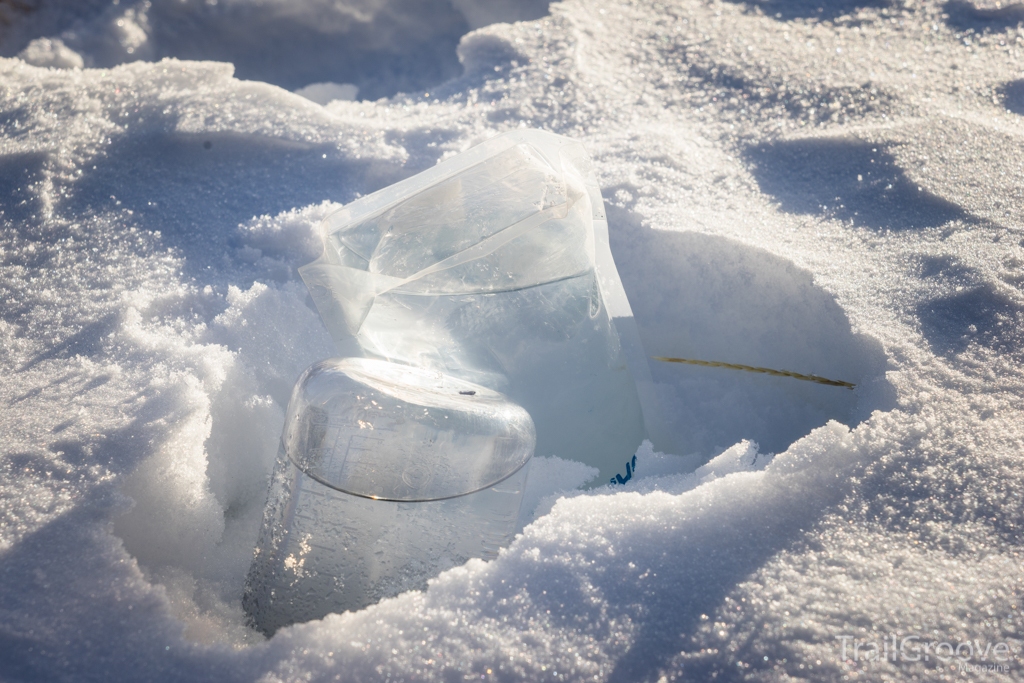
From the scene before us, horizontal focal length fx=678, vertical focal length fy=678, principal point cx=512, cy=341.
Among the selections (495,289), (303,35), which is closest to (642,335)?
(495,289)

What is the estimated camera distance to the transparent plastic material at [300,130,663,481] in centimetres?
85

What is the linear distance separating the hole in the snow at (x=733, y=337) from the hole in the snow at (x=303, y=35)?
3.31 ft

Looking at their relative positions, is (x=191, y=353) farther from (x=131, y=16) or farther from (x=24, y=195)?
(x=131, y=16)

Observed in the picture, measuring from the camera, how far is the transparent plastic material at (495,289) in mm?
850

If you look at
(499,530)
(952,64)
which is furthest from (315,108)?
(952,64)

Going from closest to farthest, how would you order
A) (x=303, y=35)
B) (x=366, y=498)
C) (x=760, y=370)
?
(x=366, y=498)
(x=760, y=370)
(x=303, y=35)

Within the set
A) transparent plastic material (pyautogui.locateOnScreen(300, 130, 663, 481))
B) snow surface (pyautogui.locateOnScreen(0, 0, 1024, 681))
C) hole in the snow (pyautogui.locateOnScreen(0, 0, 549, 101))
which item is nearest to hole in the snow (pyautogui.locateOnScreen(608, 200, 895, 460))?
snow surface (pyautogui.locateOnScreen(0, 0, 1024, 681))

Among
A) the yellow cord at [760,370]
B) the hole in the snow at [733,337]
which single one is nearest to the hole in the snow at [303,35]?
the hole in the snow at [733,337]

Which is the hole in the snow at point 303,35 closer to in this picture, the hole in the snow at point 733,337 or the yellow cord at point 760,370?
the hole in the snow at point 733,337

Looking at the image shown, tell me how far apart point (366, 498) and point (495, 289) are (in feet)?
1.02

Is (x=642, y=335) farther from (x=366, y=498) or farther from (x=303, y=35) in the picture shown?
(x=303, y=35)

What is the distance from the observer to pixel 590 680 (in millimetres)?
549

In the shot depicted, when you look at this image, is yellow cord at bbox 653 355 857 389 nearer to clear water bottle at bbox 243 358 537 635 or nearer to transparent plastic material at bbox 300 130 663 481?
transparent plastic material at bbox 300 130 663 481

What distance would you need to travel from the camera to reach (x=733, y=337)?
1065mm
